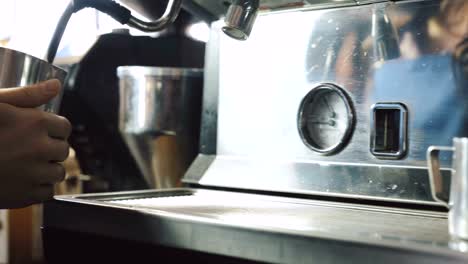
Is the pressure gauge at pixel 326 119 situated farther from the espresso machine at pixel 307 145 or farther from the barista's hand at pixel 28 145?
the barista's hand at pixel 28 145

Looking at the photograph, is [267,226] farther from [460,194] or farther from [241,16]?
[241,16]

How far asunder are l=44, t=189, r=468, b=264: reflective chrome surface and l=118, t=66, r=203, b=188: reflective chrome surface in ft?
0.66

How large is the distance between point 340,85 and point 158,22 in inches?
11.4

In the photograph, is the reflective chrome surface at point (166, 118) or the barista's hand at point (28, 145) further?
the reflective chrome surface at point (166, 118)

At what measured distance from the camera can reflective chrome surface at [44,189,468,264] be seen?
1.45ft

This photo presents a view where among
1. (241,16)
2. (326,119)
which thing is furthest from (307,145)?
(241,16)

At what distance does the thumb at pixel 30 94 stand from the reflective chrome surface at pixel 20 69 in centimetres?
2

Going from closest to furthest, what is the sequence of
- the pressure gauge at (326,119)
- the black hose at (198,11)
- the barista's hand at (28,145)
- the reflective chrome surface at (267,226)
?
the reflective chrome surface at (267,226), the barista's hand at (28,145), the pressure gauge at (326,119), the black hose at (198,11)

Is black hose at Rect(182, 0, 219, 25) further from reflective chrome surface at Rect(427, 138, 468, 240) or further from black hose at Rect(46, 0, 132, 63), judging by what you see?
reflective chrome surface at Rect(427, 138, 468, 240)

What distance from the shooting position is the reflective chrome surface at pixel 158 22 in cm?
81

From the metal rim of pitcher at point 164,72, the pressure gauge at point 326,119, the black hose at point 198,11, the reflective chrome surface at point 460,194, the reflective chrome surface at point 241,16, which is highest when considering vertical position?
the black hose at point 198,11

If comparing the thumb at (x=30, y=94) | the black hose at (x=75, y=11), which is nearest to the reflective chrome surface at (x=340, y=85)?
the black hose at (x=75, y=11)

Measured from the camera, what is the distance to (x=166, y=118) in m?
0.96

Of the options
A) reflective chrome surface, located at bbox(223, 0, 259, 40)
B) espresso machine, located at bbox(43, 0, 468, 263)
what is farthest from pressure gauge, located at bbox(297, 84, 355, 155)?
reflective chrome surface, located at bbox(223, 0, 259, 40)
